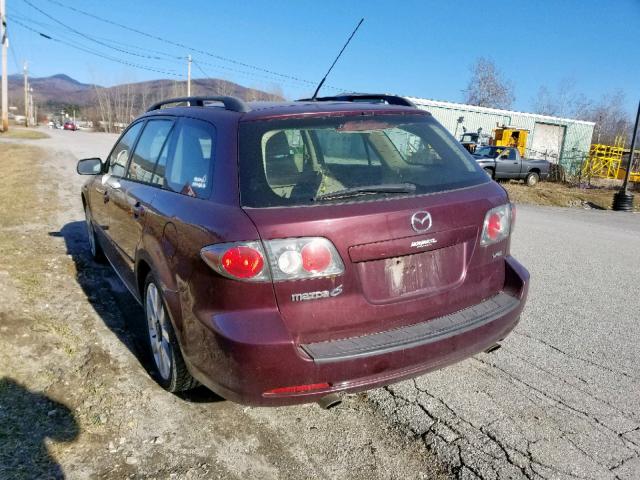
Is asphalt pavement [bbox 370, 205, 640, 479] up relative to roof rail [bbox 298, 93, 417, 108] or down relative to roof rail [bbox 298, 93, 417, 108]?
down

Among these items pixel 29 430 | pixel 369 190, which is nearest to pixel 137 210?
pixel 29 430

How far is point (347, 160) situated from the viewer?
2.93 meters

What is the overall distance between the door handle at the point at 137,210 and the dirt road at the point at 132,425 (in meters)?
0.98

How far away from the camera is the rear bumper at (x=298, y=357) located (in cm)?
225

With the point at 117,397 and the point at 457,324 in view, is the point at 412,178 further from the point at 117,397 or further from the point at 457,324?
the point at 117,397

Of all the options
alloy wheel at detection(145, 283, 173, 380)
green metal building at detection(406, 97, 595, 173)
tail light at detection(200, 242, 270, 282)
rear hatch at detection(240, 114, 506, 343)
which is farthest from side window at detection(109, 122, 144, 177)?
green metal building at detection(406, 97, 595, 173)

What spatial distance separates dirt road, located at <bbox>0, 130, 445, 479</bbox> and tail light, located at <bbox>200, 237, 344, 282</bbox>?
0.95 m

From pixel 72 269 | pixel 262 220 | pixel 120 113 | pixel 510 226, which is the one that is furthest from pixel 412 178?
pixel 120 113

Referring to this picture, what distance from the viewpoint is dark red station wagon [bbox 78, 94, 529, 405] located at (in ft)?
7.47

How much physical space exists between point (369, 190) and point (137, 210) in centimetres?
174

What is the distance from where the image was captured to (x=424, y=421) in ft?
9.27

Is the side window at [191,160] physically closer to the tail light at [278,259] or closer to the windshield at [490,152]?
the tail light at [278,259]

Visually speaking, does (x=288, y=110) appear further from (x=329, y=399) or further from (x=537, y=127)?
(x=537, y=127)

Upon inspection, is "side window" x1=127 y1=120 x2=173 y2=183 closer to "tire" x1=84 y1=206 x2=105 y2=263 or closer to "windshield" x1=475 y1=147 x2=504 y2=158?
"tire" x1=84 y1=206 x2=105 y2=263
